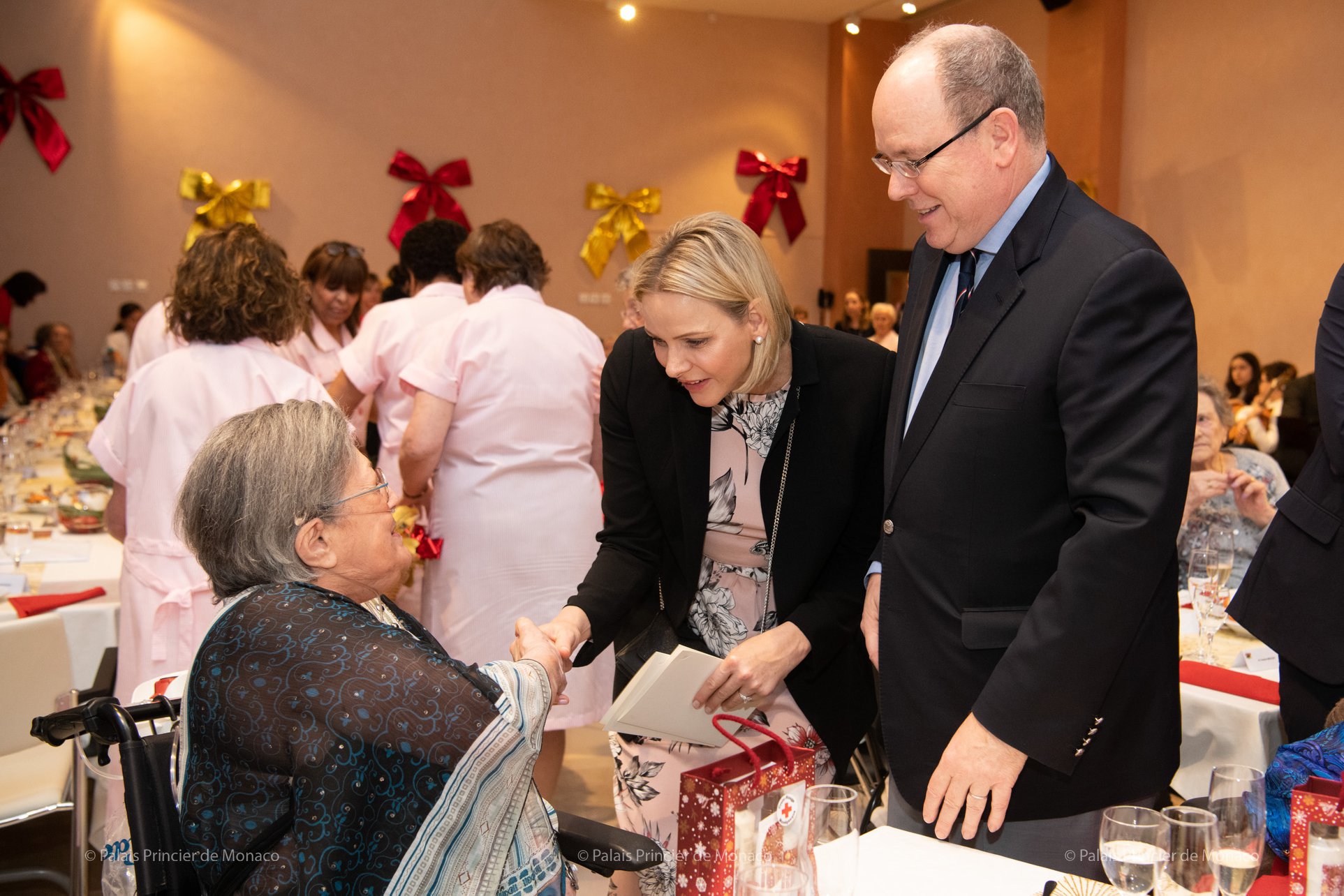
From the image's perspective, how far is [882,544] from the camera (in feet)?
5.70

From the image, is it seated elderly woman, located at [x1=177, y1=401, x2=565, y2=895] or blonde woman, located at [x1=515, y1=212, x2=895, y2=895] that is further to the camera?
blonde woman, located at [x1=515, y1=212, x2=895, y2=895]

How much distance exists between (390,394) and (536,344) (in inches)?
38.3

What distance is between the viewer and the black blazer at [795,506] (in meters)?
1.99

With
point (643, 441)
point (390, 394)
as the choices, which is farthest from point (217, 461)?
point (390, 394)

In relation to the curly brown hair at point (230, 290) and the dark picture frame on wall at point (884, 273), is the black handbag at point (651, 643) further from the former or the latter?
the dark picture frame on wall at point (884, 273)

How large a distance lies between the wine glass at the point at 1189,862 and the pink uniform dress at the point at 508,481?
228cm

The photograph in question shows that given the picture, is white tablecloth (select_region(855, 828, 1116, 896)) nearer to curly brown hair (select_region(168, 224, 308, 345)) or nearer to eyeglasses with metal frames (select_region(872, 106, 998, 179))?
eyeglasses with metal frames (select_region(872, 106, 998, 179))

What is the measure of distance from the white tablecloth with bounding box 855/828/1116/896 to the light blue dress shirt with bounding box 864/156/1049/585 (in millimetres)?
429

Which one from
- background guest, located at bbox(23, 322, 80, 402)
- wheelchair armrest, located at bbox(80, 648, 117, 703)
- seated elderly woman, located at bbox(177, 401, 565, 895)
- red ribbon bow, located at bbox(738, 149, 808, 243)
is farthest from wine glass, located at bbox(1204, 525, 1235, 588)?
red ribbon bow, located at bbox(738, 149, 808, 243)

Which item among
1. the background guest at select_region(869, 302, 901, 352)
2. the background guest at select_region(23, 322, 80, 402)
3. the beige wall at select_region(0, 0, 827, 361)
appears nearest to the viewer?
the background guest at select_region(23, 322, 80, 402)

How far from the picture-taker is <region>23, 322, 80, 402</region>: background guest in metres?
9.55

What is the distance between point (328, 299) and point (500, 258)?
2.00 metres

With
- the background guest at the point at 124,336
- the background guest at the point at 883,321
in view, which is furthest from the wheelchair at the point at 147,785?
the background guest at the point at 124,336

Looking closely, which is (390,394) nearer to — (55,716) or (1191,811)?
(55,716)
